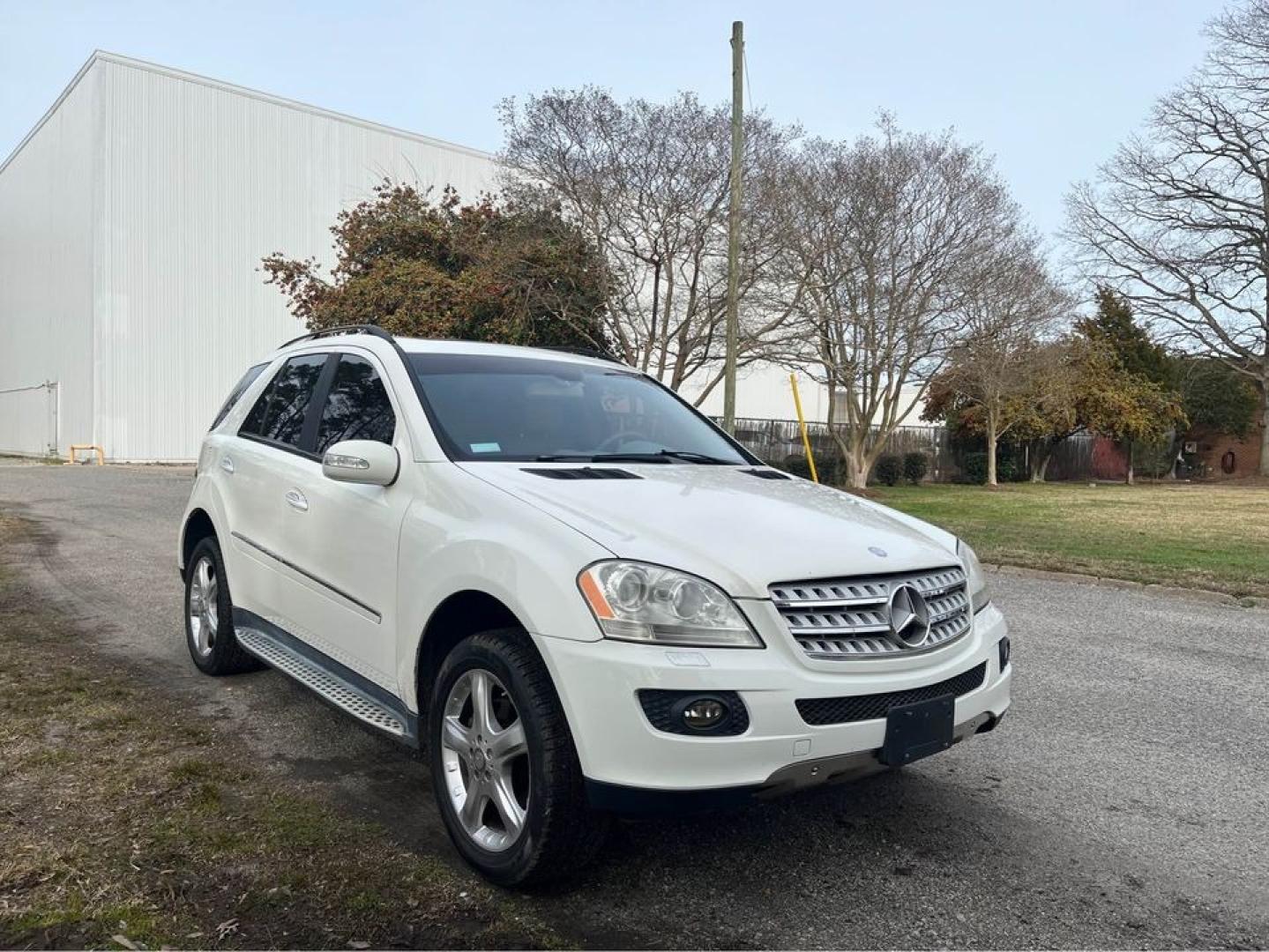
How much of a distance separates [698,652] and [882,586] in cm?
68

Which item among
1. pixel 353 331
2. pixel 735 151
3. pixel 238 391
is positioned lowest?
pixel 238 391

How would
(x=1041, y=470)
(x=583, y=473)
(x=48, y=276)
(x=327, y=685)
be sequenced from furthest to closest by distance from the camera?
(x=48, y=276), (x=1041, y=470), (x=327, y=685), (x=583, y=473)

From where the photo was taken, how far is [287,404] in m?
4.98

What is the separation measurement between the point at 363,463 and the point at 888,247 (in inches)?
737

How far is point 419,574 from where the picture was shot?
3361 millimetres

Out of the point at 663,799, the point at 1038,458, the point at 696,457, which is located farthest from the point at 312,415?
the point at 1038,458

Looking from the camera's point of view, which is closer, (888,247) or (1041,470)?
(888,247)

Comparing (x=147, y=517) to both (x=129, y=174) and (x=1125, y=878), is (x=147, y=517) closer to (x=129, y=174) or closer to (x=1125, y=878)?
(x=1125, y=878)

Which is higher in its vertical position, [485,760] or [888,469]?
[888,469]

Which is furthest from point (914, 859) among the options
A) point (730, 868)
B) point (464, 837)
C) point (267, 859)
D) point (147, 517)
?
point (147, 517)

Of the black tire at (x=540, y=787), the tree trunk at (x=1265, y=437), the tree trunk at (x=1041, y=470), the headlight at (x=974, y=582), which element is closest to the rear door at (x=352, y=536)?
the black tire at (x=540, y=787)

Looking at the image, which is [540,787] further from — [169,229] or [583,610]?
[169,229]

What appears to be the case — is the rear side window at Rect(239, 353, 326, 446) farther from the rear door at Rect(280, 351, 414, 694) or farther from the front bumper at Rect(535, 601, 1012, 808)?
the front bumper at Rect(535, 601, 1012, 808)

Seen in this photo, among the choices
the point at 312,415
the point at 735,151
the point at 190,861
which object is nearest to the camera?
the point at 190,861
